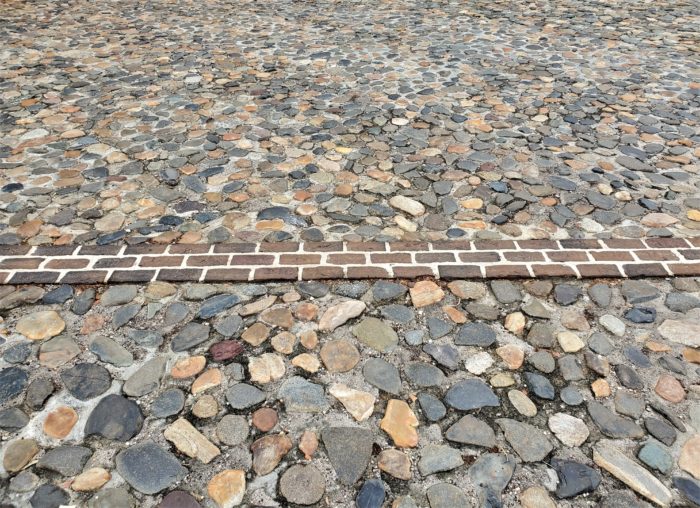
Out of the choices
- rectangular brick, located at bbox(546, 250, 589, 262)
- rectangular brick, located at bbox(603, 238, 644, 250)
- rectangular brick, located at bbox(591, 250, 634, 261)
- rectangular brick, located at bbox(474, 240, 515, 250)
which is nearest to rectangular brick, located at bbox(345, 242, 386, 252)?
rectangular brick, located at bbox(474, 240, 515, 250)

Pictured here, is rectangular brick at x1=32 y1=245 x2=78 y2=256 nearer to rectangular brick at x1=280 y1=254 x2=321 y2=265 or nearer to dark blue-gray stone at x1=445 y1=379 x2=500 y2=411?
rectangular brick at x1=280 y1=254 x2=321 y2=265

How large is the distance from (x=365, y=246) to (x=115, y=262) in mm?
1641

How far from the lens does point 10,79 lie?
267 inches

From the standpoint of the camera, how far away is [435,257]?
3.69m

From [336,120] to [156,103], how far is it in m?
2.04

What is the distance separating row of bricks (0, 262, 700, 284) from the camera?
3492mm

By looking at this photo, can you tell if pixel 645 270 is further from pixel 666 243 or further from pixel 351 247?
pixel 351 247

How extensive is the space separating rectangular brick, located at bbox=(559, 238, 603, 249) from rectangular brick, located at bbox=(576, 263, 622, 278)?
0.69 feet

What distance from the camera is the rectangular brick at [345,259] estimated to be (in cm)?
363

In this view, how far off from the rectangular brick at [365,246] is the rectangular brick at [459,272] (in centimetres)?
44

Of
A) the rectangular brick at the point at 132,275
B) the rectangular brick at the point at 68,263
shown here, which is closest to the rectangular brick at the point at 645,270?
the rectangular brick at the point at 132,275

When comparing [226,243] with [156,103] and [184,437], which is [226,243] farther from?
[156,103]

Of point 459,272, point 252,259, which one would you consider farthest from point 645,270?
point 252,259

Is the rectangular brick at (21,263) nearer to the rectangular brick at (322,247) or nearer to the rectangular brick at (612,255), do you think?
the rectangular brick at (322,247)
